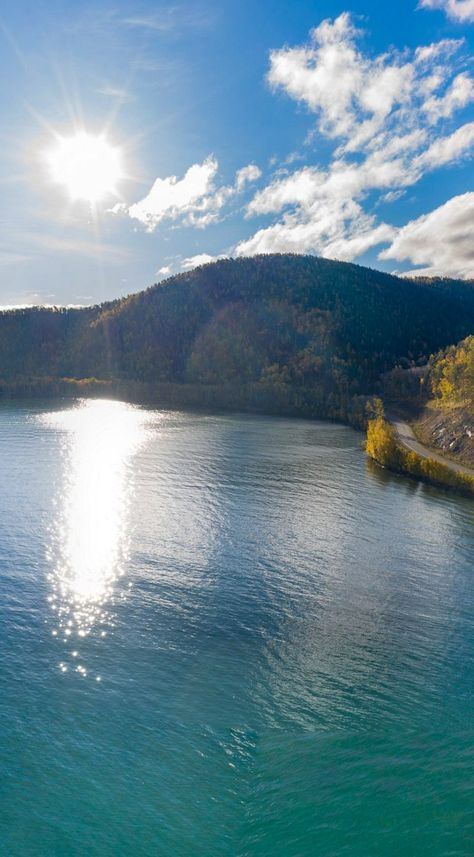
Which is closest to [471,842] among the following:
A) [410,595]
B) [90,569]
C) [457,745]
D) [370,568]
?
[457,745]

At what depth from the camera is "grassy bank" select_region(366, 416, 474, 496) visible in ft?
212

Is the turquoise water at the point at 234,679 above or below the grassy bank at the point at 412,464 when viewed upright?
below

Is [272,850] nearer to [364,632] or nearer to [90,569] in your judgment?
[364,632]

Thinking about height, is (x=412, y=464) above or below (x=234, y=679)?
above

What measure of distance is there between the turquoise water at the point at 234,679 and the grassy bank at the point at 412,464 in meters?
8.71

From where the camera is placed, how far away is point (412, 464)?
238 feet

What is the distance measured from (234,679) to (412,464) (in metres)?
53.2

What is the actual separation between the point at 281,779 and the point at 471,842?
6.85 metres

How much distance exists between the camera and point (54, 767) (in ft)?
67.5

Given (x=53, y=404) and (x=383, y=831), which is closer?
(x=383, y=831)

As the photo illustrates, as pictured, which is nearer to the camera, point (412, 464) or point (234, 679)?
point (234, 679)

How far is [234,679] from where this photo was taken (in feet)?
85.7

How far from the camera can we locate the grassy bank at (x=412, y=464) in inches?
2549

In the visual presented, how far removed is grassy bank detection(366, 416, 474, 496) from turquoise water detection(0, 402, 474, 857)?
871cm
